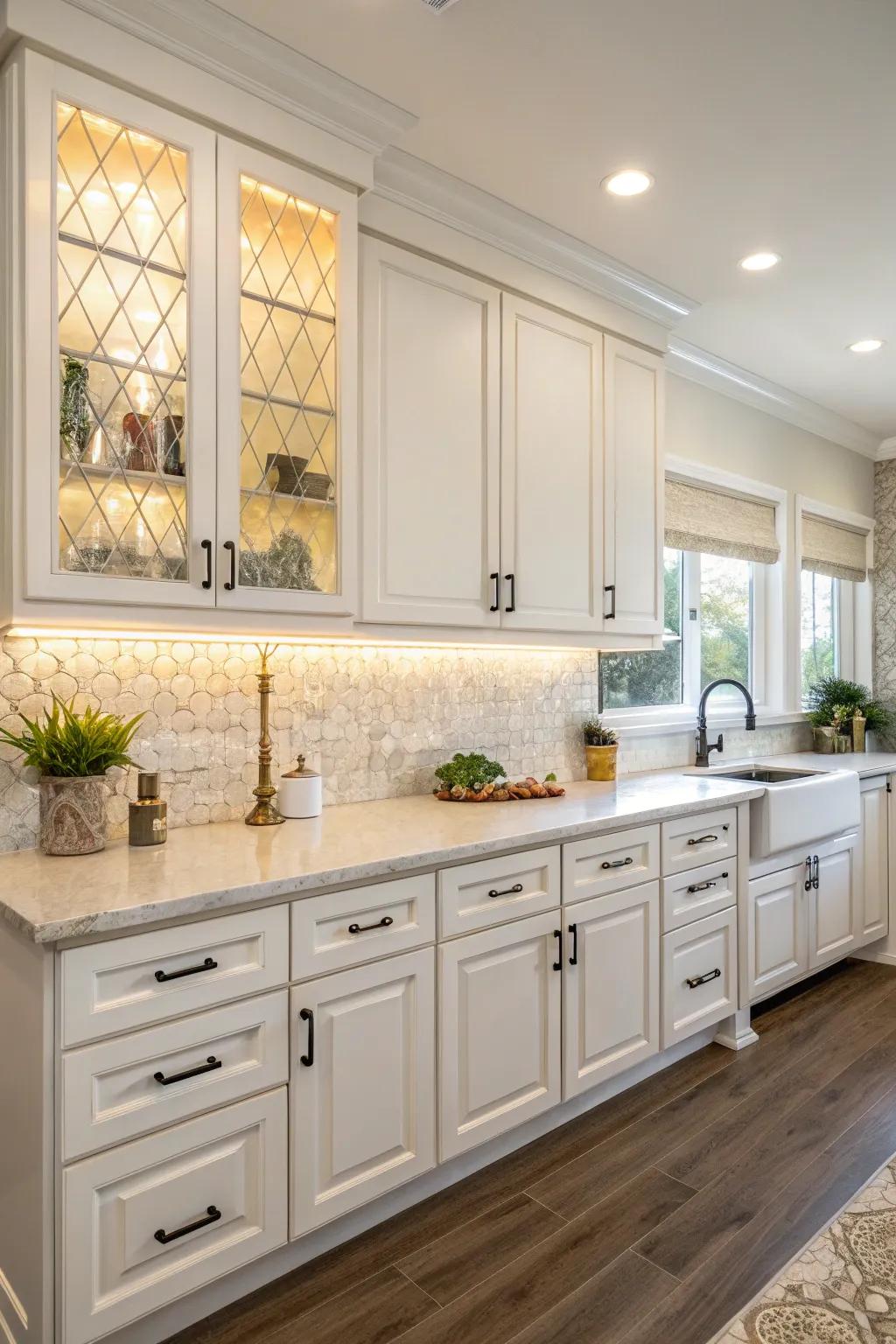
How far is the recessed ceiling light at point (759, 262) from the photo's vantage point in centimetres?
283

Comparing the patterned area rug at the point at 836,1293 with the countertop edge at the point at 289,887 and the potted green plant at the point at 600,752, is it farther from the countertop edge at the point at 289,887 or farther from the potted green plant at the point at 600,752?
the potted green plant at the point at 600,752

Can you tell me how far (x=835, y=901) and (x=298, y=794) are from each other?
2.56 m

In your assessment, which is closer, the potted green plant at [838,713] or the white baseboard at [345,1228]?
the white baseboard at [345,1228]

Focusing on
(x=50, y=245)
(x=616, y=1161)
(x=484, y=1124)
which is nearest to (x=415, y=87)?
(x=50, y=245)

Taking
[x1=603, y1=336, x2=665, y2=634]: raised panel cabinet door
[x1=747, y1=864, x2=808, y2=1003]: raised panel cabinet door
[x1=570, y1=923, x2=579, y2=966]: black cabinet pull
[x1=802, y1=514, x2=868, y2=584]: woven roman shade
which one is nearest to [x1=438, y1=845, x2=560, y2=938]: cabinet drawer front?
[x1=570, y1=923, x2=579, y2=966]: black cabinet pull

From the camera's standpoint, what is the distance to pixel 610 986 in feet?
8.04

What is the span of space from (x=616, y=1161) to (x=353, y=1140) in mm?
878

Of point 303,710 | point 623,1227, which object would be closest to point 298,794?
point 303,710

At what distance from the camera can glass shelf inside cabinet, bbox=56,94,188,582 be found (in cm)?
168

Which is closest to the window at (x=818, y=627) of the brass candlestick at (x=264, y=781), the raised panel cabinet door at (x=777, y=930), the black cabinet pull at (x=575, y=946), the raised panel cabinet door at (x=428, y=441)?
the raised panel cabinet door at (x=777, y=930)

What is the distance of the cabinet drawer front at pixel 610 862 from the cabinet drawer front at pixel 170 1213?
38.3 inches

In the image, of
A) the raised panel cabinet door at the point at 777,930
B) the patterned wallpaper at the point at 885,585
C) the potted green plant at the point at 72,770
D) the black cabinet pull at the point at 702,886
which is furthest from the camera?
the patterned wallpaper at the point at 885,585

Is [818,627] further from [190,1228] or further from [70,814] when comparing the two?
[190,1228]

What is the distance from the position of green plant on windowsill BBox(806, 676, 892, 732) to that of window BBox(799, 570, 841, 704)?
74mm
